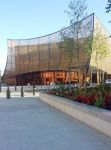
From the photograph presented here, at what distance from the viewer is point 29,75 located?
9988 centimetres

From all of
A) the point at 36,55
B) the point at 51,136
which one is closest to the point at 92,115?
the point at 51,136

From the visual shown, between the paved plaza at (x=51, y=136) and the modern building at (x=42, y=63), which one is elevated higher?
the modern building at (x=42, y=63)

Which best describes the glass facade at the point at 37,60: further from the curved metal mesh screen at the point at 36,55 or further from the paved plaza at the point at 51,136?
the paved plaza at the point at 51,136

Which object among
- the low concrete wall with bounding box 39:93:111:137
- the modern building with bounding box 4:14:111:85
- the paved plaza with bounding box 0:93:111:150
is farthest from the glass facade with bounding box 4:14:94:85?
the paved plaza with bounding box 0:93:111:150

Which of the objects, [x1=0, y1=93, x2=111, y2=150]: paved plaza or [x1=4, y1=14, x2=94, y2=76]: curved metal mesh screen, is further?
[x1=4, y1=14, x2=94, y2=76]: curved metal mesh screen

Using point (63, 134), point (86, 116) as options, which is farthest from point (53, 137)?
point (86, 116)

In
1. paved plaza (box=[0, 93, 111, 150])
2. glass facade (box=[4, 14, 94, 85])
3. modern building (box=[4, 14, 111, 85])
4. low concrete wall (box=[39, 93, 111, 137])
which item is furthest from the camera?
glass facade (box=[4, 14, 94, 85])

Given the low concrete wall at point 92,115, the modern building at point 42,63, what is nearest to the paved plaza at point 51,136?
the low concrete wall at point 92,115

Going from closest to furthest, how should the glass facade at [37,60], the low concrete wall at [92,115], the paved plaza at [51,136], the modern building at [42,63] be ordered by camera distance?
1. the paved plaza at [51,136]
2. the low concrete wall at [92,115]
3. the modern building at [42,63]
4. the glass facade at [37,60]

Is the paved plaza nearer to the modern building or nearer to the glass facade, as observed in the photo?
the modern building

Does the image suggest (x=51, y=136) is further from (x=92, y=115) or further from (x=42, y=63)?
(x=42, y=63)

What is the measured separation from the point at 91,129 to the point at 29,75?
88144 millimetres

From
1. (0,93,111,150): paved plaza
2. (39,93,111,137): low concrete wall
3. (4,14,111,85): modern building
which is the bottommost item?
(0,93,111,150): paved plaza

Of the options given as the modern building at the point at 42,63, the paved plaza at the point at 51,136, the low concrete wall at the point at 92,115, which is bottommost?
the paved plaza at the point at 51,136
